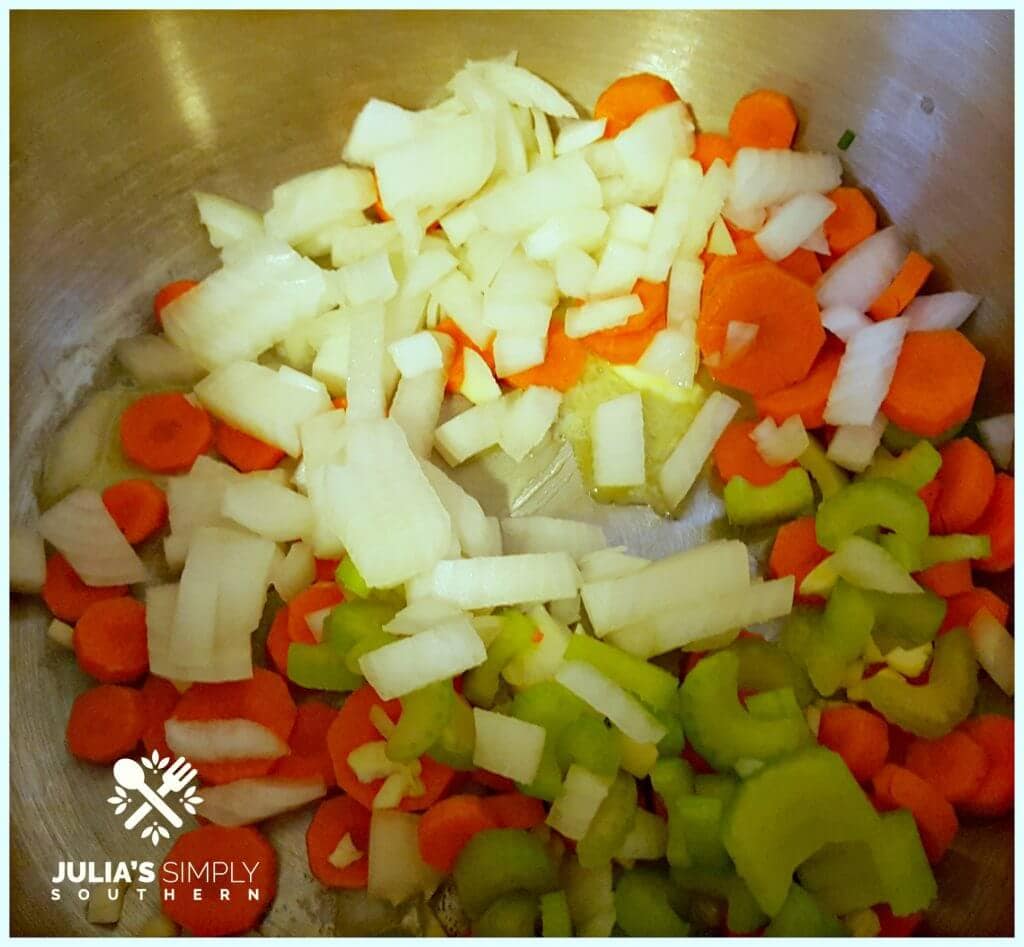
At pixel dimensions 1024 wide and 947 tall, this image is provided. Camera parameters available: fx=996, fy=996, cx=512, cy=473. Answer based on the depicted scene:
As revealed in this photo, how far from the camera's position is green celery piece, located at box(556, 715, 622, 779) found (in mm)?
1354

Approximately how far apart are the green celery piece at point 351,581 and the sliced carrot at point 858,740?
703mm

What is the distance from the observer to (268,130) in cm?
185

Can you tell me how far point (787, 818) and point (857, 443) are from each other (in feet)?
2.09

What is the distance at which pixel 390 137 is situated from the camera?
178 cm

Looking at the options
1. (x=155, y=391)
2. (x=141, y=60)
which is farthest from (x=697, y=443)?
(x=141, y=60)

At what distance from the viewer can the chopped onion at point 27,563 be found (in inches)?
62.7

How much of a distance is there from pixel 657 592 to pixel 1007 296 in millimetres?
768

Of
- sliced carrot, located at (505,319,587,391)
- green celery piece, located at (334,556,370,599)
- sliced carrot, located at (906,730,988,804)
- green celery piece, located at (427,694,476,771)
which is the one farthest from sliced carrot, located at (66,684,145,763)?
sliced carrot, located at (906,730,988,804)

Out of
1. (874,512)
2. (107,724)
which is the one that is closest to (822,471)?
(874,512)

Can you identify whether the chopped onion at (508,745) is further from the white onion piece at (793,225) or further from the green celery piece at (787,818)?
the white onion piece at (793,225)

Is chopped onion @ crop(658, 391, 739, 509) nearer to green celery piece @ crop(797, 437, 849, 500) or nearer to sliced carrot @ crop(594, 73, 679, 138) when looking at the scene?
green celery piece @ crop(797, 437, 849, 500)

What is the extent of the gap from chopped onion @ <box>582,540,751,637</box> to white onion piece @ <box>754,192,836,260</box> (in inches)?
21.2

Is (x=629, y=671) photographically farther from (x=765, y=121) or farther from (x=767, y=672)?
(x=765, y=121)

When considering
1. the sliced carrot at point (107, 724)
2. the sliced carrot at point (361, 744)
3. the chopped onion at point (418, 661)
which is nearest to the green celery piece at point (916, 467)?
the chopped onion at point (418, 661)
